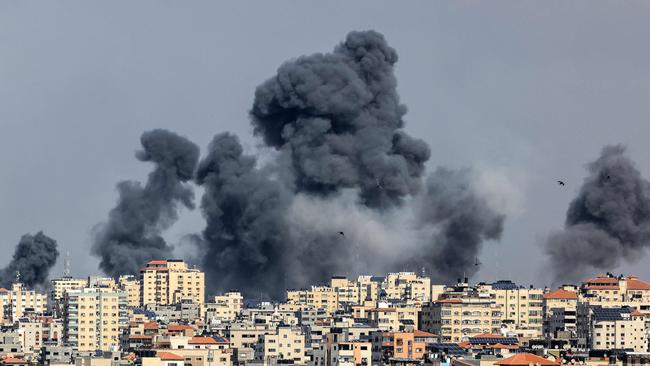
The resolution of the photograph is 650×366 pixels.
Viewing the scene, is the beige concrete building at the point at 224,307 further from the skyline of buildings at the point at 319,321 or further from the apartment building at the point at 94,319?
the apartment building at the point at 94,319

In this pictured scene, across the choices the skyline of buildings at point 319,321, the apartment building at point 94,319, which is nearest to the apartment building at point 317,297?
the skyline of buildings at point 319,321

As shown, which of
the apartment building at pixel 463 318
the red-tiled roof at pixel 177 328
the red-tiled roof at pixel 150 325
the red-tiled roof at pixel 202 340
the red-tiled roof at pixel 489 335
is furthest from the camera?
the apartment building at pixel 463 318

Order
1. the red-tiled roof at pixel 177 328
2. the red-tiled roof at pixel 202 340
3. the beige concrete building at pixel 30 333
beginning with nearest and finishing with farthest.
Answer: the red-tiled roof at pixel 202 340 < the red-tiled roof at pixel 177 328 < the beige concrete building at pixel 30 333

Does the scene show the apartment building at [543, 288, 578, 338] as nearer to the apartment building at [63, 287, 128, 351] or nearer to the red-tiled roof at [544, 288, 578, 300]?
the red-tiled roof at [544, 288, 578, 300]

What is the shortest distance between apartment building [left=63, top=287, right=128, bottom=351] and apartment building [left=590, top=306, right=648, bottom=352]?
2494cm

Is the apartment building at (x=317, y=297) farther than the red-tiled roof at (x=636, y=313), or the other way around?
the apartment building at (x=317, y=297)

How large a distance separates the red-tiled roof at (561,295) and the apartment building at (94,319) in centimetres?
2274

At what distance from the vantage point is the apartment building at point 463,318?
109188 mm

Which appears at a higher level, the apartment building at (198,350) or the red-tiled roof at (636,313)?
the red-tiled roof at (636,313)

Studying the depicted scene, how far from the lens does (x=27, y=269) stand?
154375 millimetres

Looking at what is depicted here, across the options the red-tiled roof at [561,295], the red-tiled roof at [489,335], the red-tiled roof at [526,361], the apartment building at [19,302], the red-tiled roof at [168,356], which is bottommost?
the red-tiled roof at [526,361]

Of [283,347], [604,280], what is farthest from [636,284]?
[283,347]

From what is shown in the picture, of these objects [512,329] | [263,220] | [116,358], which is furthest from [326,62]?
[116,358]

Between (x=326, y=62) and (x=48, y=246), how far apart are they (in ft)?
80.0
